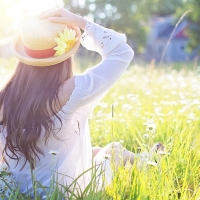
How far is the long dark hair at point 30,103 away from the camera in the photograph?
2.51 metres

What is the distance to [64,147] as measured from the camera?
107 inches

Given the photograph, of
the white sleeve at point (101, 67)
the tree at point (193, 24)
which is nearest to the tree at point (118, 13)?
the tree at point (193, 24)

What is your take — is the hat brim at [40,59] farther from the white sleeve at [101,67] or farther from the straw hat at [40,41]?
the white sleeve at [101,67]

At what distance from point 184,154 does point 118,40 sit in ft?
2.47

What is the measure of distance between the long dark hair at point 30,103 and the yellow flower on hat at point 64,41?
7 centimetres

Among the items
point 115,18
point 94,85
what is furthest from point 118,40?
point 115,18

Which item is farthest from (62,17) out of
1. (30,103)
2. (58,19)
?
(30,103)

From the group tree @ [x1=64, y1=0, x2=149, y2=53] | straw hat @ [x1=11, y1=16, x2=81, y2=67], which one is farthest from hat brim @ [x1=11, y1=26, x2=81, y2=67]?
tree @ [x1=64, y1=0, x2=149, y2=53]

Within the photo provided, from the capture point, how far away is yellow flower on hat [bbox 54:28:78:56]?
2531 mm

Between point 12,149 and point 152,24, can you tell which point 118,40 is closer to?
point 12,149

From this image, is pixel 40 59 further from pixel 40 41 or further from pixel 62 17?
pixel 62 17

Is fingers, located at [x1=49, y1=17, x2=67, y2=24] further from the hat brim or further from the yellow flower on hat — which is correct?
the hat brim

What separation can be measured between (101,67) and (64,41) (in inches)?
8.9

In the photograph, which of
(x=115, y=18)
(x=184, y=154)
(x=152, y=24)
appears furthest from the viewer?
(x=152, y=24)
